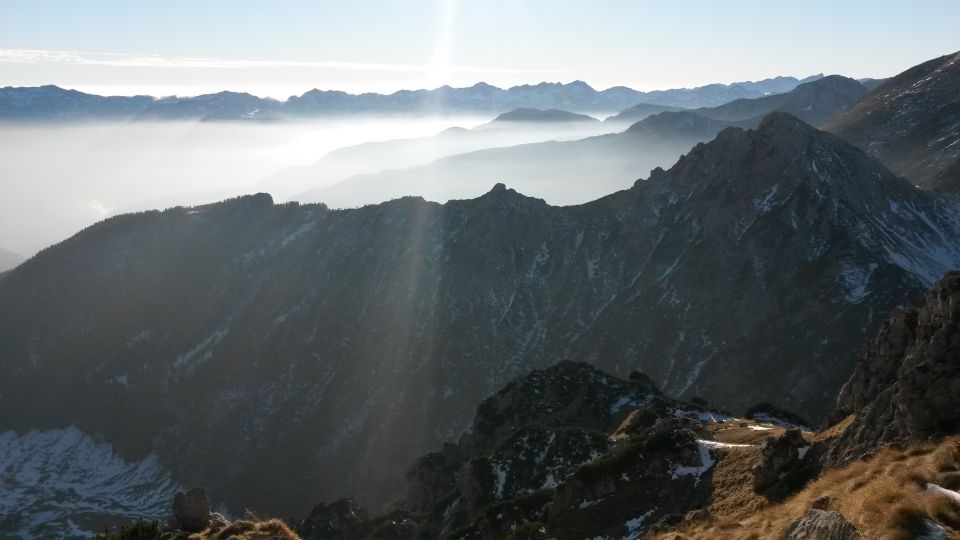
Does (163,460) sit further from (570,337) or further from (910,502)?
(910,502)

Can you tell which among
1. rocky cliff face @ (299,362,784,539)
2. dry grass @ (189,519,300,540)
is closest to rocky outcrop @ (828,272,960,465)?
rocky cliff face @ (299,362,784,539)

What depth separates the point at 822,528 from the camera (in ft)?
70.2

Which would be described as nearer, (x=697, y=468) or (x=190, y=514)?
(x=190, y=514)

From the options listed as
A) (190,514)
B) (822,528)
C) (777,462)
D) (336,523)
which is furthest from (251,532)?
(336,523)

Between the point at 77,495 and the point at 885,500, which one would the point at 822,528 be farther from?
the point at 77,495

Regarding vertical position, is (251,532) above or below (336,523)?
above

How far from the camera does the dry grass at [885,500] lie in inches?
789

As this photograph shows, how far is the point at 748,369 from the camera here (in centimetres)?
15550

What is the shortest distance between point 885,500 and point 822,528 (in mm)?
2200

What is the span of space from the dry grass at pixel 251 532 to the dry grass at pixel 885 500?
21.1 meters

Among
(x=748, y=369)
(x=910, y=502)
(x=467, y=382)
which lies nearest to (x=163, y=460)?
(x=467, y=382)

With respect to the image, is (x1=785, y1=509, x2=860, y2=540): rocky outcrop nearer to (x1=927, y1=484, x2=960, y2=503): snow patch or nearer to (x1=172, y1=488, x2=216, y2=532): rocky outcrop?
(x1=927, y1=484, x2=960, y2=503): snow patch

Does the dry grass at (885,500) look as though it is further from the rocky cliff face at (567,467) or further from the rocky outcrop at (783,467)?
the rocky cliff face at (567,467)

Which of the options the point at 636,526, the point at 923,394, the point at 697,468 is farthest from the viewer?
the point at 697,468
